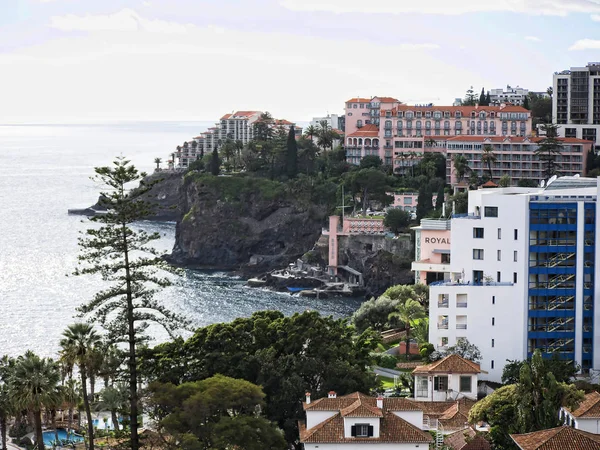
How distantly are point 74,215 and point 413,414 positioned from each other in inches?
6099

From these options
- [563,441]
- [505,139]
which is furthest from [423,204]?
[563,441]

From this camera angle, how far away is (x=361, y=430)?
4428 centimetres

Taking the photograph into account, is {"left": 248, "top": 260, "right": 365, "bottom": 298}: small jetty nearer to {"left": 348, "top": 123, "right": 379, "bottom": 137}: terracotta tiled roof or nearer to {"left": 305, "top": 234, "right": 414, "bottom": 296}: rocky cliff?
{"left": 305, "top": 234, "right": 414, "bottom": 296}: rocky cliff

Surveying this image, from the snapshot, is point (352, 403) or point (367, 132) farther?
point (367, 132)

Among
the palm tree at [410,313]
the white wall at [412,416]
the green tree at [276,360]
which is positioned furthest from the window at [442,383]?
the palm tree at [410,313]

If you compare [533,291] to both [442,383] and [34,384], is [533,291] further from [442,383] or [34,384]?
[34,384]

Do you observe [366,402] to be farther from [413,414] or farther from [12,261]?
[12,261]

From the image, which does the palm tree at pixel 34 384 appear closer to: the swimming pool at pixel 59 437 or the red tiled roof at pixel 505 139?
the swimming pool at pixel 59 437

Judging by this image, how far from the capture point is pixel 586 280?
61125mm

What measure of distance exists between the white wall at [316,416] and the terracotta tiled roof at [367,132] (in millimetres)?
111529

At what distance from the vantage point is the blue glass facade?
200 ft

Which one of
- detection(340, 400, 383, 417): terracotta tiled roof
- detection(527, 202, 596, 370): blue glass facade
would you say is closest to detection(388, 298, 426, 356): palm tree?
detection(527, 202, 596, 370): blue glass facade

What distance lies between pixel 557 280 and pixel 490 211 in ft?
15.8

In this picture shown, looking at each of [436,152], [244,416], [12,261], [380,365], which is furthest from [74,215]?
[244,416]
